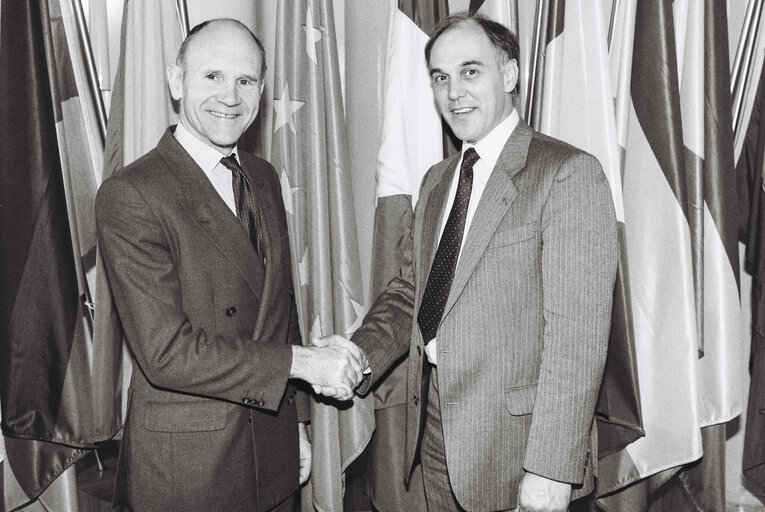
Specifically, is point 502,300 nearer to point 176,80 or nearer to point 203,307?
point 203,307

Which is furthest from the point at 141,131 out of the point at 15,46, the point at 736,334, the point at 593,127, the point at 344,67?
the point at 736,334

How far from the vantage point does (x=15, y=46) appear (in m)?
2.20

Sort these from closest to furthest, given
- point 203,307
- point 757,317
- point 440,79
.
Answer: point 203,307 → point 440,79 → point 757,317

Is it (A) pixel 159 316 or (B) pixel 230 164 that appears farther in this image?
(B) pixel 230 164

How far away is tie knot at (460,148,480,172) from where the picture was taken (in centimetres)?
188

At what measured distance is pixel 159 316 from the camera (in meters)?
1.68

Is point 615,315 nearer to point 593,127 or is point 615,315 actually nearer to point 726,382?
point 726,382

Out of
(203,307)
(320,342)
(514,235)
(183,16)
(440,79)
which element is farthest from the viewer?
(183,16)

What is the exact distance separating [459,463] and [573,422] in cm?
35

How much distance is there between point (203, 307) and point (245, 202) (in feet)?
1.21

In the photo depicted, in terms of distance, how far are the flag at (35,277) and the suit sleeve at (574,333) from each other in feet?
5.76

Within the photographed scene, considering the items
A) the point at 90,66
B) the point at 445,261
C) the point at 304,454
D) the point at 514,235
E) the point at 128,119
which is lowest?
the point at 304,454

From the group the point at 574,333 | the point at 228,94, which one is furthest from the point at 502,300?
the point at 228,94

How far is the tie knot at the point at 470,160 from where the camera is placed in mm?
1881
